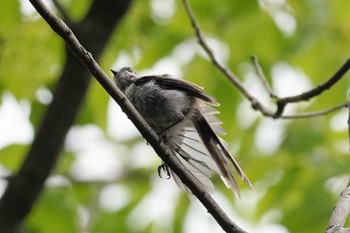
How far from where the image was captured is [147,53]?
5.96 meters

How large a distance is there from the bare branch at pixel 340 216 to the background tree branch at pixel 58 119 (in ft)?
7.69

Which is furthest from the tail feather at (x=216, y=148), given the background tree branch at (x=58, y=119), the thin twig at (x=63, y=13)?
the thin twig at (x=63, y=13)

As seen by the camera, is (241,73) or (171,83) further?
(241,73)

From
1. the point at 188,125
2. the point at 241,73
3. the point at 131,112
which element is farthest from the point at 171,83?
the point at 241,73

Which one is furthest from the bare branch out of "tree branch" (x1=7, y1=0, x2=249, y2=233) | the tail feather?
the tail feather

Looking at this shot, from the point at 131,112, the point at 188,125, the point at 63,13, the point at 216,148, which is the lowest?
the point at 216,148

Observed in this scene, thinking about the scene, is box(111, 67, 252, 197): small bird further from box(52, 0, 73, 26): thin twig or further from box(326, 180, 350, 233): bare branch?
box(52, 0, 73, 26): thin twig

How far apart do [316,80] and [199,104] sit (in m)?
1.86

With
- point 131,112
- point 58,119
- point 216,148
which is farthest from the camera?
point 58,119

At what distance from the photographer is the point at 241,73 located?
19.7ft

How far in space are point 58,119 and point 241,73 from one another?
155 cm

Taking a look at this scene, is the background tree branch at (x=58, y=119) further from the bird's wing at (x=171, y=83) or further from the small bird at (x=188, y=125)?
the small bird at (x=188, y=125)

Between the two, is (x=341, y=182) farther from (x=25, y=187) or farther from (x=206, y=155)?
(x=25, y=187)

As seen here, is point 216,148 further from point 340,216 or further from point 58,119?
point 58,119
